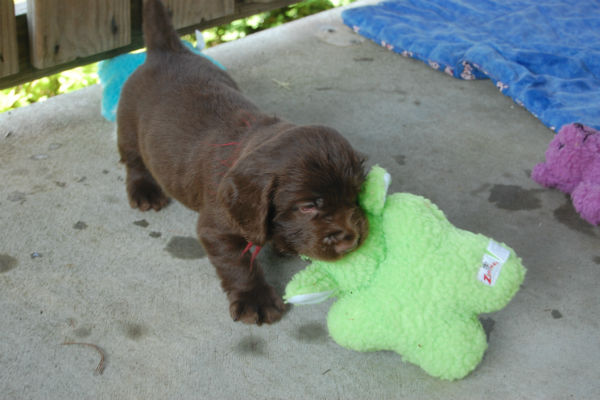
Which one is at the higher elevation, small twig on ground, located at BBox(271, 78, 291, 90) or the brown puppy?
the brown puppy

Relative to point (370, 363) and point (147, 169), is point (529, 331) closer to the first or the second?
point (370, 363)

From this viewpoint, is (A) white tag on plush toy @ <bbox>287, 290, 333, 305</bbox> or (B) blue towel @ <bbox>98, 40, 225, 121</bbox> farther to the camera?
(B) blue towel @ <bbox>98, 40, 225, 121</bbox>

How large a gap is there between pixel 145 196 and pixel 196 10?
5.85 feet

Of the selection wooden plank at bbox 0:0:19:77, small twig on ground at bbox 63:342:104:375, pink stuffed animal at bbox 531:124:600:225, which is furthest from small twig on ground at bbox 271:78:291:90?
small twig on ground at bbox 63:342:104:375

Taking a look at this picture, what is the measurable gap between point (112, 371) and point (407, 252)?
1237 mm

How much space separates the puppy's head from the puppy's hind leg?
1068mm

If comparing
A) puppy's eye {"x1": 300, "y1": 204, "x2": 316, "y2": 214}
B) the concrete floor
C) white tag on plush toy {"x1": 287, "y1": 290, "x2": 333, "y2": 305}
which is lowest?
the concrete floor

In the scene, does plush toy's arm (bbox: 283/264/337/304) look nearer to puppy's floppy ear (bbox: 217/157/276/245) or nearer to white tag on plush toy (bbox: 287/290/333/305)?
white tag on plush toy (bbox: 287/290/333/305)

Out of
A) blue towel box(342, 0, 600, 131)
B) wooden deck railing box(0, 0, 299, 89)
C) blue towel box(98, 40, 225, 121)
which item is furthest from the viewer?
Result: blue towel box(342, 0, 600, 131)

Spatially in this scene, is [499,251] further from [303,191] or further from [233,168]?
[233,168]

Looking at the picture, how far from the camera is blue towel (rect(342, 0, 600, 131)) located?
160 inches

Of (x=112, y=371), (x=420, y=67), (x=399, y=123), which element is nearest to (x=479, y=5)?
(x=420, y=67)

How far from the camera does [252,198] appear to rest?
2.10 metres

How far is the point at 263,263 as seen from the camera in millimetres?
2844
